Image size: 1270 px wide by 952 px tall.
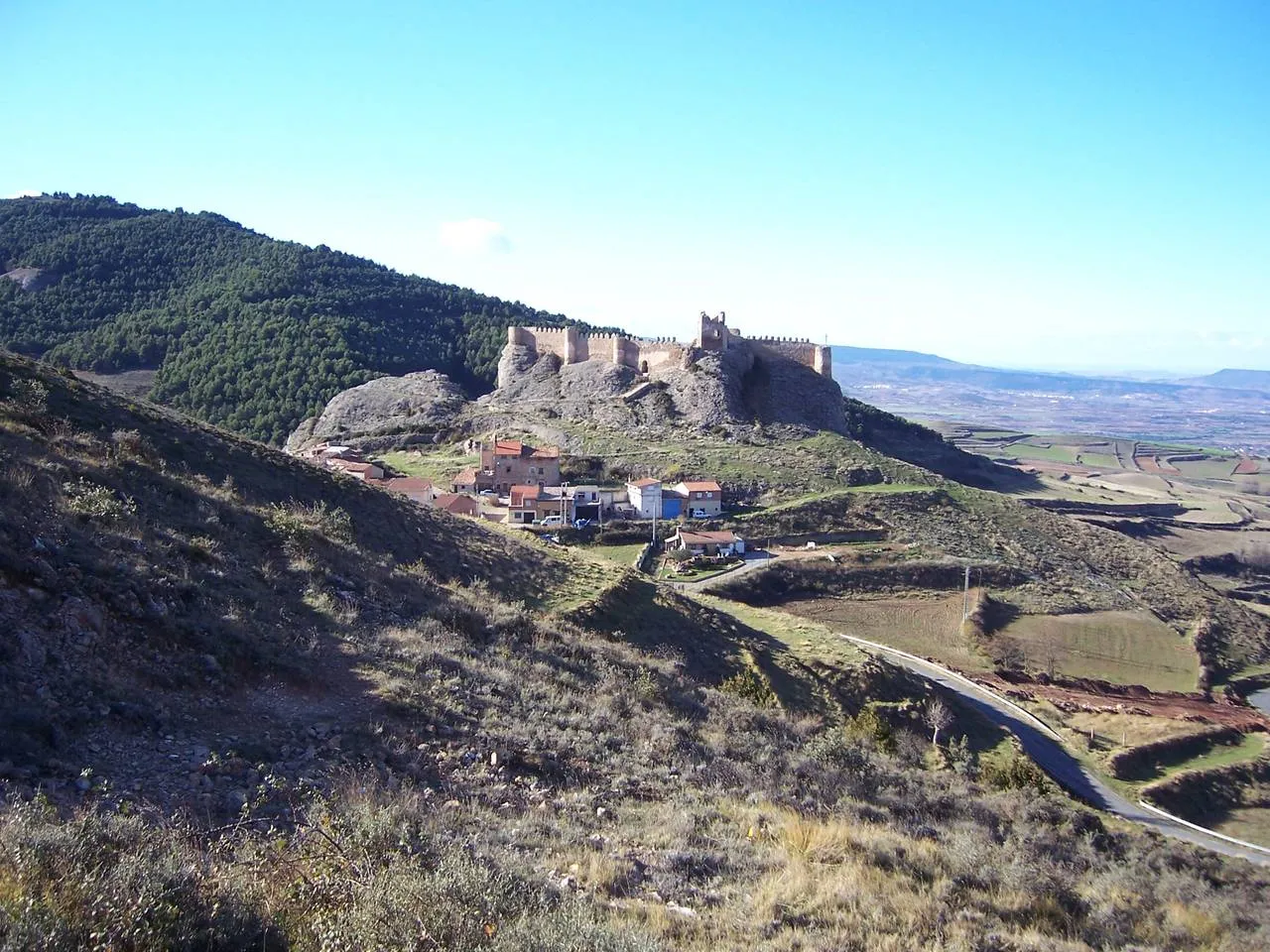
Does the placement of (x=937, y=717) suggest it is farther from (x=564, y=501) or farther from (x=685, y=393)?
(x=685, y=393)

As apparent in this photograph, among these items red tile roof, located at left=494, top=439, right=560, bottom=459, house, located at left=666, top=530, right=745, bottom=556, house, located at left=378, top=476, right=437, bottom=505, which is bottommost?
house, located at left=666, top=530, right=745, bottom=556

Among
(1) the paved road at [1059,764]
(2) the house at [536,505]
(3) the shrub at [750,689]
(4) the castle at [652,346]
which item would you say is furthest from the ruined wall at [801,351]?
(3) the shrub at [750,689]

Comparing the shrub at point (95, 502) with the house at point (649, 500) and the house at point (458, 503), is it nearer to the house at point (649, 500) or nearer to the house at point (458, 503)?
the house at point (458, 503)

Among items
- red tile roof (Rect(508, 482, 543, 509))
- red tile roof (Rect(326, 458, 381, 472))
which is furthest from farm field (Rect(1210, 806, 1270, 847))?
red tile roof (Rect(326, 458, 381, 472))

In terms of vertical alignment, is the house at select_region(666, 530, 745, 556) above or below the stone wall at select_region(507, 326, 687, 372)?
below

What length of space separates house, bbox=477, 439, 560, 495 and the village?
6 cm

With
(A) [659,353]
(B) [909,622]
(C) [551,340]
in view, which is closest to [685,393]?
(A) [659,353]

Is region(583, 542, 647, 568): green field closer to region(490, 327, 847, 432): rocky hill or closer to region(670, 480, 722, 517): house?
region(670, 480, 722, 517): house

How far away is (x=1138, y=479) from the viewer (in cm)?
Answer: 10662

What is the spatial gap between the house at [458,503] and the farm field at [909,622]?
15.9 meters

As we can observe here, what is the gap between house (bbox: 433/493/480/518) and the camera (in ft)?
134

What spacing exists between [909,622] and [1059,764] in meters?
A: 13.6

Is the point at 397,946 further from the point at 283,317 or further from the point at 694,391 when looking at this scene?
the point at 283,317

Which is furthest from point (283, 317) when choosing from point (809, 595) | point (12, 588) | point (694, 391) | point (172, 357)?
point (12, 588)
